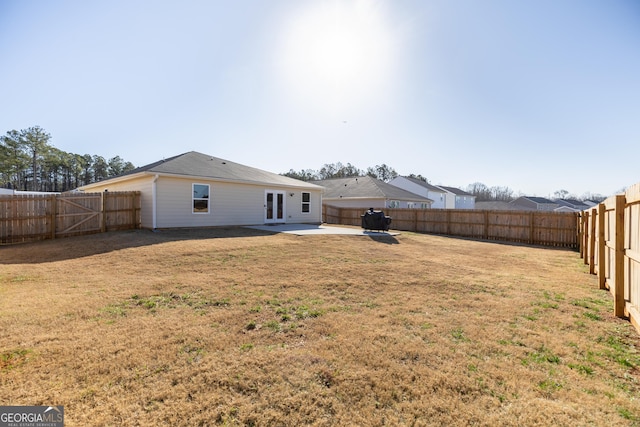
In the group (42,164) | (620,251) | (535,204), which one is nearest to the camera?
(620,251)

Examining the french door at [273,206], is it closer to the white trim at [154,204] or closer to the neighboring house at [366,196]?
the white trim at [154,204]

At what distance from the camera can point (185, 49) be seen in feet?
36.0

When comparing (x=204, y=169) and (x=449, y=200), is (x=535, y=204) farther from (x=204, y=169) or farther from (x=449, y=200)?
(x=204, y=169)

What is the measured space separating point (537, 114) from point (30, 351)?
19.7m

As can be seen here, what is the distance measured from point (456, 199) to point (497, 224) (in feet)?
113

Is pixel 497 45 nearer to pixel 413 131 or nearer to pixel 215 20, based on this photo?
pixel 413 131

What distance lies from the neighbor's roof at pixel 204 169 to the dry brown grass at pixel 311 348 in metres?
7.37

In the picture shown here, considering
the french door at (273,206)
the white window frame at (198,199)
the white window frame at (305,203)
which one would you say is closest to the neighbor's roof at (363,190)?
the white window frame at (305,203)

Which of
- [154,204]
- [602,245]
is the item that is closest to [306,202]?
[154,204]

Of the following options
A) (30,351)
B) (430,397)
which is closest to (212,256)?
(30,351)

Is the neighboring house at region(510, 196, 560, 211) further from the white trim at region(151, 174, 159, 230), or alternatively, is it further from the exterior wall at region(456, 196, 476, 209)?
the white trim at region(151, 174, 159, 230)

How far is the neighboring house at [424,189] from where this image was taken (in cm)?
3894

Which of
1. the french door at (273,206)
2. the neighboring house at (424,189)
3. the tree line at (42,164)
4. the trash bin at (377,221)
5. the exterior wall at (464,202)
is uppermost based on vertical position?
the tree line at (42,164)

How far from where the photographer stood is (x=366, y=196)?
24969 mm
